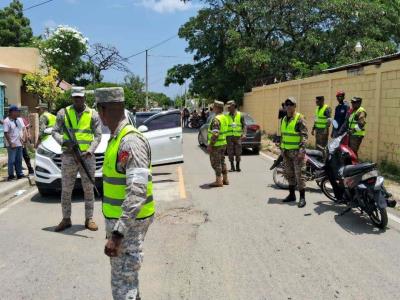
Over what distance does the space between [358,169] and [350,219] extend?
0.80 meters

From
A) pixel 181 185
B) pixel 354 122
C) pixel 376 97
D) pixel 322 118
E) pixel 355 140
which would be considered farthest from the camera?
pixel 322 118

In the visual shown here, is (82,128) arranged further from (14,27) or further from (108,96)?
(14,27)

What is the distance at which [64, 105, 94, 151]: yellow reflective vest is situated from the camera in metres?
7.12

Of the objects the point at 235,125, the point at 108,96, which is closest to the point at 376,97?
the point at 235,125

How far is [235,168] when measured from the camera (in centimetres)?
1336

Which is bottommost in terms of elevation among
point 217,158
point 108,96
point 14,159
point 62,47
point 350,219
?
point 350,219

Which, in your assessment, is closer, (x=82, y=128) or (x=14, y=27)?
(x=82, y=128)

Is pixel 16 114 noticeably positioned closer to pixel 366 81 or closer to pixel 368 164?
pixel 368 164

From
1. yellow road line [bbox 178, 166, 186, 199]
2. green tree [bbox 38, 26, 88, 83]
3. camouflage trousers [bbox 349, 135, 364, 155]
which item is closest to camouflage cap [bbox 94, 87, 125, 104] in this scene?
yellow road line [bbox 178, 166, 186, 199]

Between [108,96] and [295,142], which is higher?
[108,96]

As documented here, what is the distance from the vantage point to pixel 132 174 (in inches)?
129

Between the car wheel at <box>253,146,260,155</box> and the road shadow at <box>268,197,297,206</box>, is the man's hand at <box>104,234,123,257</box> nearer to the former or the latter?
the road shadow at <box>268,197,297,206</box>

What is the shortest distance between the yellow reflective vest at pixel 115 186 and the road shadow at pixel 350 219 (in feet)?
13.5

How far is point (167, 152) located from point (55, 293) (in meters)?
7.22
